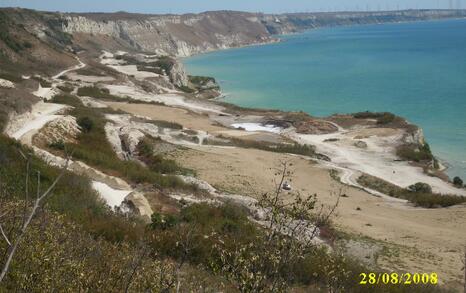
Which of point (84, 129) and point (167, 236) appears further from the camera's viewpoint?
point (84, 129)

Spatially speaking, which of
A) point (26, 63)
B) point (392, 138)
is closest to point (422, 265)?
point (392, 138)

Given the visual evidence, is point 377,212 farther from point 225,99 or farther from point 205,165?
point 225,99

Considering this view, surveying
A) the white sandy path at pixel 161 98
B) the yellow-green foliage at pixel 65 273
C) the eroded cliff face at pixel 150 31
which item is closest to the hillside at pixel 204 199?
the yellow-green foliage at pixel 65 273

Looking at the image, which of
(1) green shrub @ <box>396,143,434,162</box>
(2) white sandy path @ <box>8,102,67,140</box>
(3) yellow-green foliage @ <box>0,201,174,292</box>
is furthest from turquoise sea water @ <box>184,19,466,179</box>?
(3) yellow-green foliage @ <box>0,201,174,292</box>

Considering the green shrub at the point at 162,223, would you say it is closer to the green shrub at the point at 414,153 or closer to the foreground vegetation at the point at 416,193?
the foreground vegetation at the point at 416,193

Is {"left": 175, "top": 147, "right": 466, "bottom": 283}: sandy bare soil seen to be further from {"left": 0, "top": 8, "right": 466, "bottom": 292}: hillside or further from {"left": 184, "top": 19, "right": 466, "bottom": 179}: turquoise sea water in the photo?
{"left": 184, "top": 19, "right": 466, "bottom": 179}: turquoise sea water

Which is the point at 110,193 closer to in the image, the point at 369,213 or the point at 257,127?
the point at 369,213

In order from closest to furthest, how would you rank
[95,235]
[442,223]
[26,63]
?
[95,235], [442,223], [26,63]

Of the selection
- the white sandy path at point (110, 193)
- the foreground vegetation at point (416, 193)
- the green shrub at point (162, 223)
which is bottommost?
the foreground vegetation at point (416, 193)
